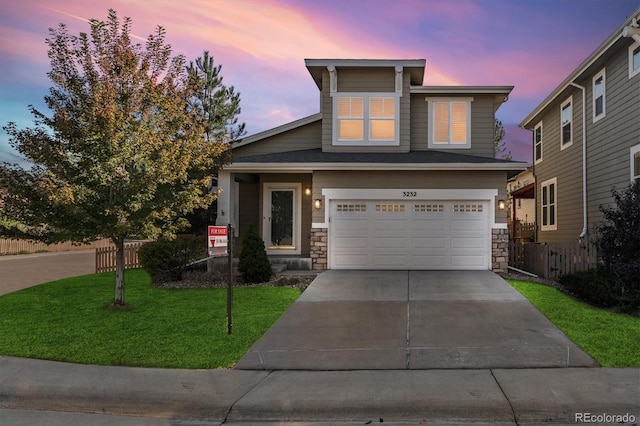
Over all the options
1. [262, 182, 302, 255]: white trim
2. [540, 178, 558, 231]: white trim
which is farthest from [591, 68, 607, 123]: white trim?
[262, 182, 302, 255]: white trim

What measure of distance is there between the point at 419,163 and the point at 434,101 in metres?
3.24

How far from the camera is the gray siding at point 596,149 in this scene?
1286cm

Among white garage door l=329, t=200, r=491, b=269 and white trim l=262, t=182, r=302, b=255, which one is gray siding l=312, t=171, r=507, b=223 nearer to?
white garage door l=329, t=200, r=491, b=269

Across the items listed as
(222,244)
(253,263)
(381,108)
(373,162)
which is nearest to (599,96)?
(381,108)

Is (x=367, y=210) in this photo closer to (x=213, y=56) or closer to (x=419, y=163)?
(x=419, y=163)

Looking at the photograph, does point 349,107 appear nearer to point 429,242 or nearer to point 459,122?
point 459,122

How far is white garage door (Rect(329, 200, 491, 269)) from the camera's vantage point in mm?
13812

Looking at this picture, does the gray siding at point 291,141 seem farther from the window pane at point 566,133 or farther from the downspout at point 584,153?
the window pane at point 566,133

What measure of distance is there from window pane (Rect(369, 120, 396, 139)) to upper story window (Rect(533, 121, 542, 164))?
9.33 meters

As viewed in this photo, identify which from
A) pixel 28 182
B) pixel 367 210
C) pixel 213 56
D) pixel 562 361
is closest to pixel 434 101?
pixel 367 210

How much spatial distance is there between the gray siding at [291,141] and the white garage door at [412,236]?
341 centimetres

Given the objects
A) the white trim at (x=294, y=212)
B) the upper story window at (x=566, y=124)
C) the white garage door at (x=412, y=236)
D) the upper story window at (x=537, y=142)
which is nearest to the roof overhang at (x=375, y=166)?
the white garage door at (x=412, y=236)

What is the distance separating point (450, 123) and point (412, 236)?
4426mm

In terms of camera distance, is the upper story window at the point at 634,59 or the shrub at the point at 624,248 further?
the upper story window at the point at 634,59
